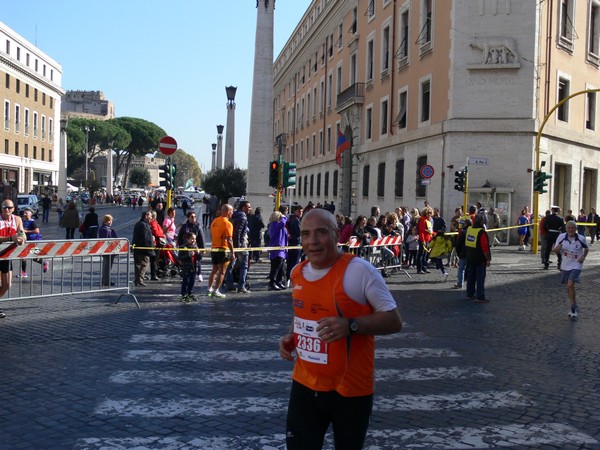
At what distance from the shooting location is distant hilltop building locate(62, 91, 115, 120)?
165000 millimetres

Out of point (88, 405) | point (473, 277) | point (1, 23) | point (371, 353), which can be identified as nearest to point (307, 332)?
point (371, 353)

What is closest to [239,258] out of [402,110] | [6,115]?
[402,110]

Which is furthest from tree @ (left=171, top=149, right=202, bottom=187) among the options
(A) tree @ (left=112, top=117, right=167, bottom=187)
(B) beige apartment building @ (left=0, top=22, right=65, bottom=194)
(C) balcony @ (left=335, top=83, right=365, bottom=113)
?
(C) balcony @ (left=335, top=83, right=365, bottom=113)

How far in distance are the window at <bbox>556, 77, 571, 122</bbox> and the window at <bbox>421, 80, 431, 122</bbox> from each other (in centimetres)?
558

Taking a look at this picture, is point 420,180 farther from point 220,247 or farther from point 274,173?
point 220,247

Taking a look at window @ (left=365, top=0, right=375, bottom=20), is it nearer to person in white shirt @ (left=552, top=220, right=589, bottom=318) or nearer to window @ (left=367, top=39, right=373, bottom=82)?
window @ (left=367, top=39, right=373, bottom=82)

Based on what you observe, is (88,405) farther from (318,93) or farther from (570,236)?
(318,93)

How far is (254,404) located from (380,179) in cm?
3000

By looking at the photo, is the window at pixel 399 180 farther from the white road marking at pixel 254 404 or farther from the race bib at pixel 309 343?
the race bib at pixel 309 343

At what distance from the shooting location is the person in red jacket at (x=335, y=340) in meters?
3.17

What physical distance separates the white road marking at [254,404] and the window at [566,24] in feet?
84.2

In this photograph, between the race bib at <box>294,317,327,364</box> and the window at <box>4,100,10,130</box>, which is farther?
the window at <box>4,100,10,130</box>

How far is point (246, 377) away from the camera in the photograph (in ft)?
21.6

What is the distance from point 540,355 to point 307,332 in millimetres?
5596
